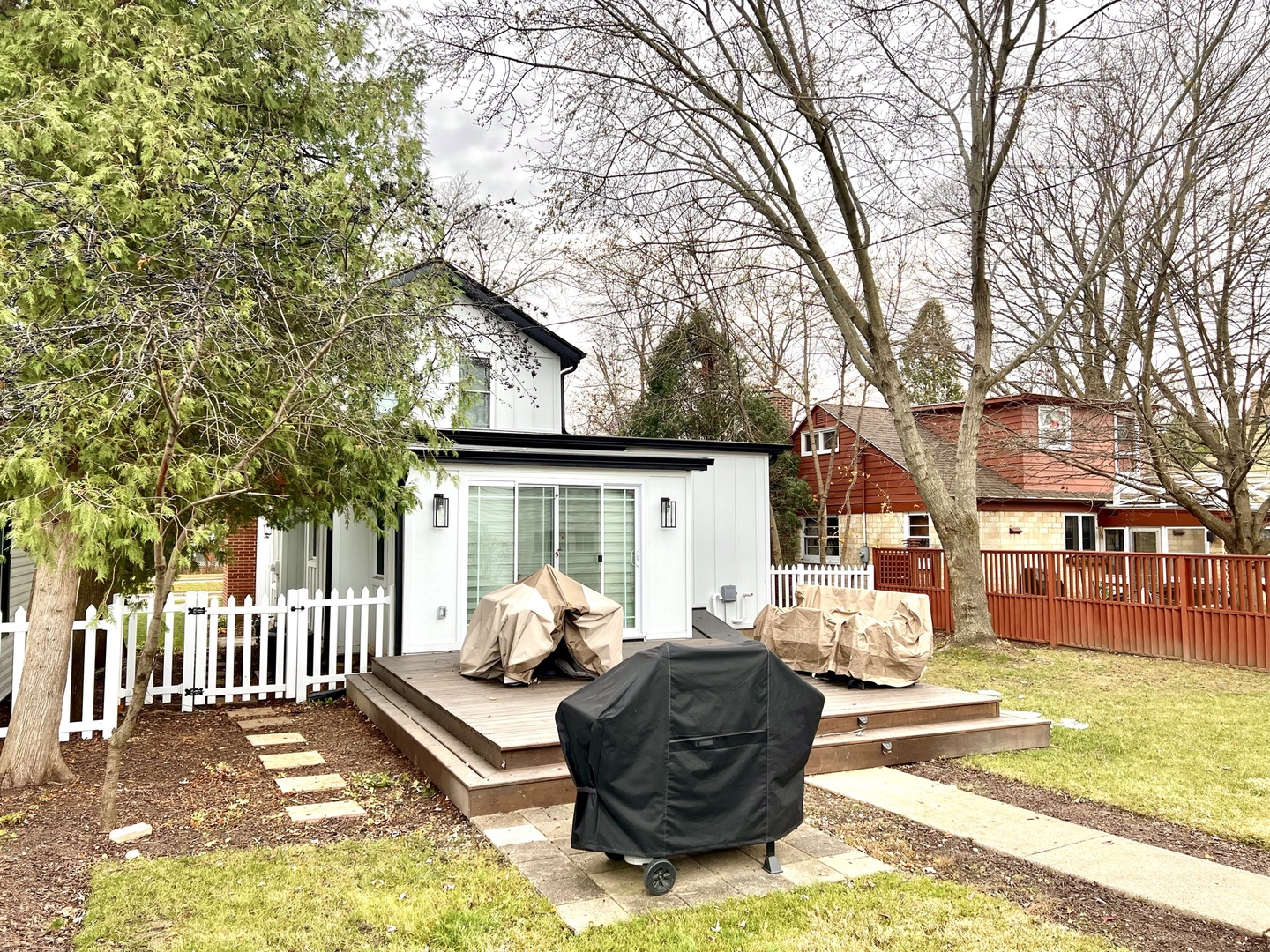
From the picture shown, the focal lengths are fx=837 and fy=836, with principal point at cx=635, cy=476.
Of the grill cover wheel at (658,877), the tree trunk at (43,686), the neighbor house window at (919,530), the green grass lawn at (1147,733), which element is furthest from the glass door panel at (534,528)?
the neighbor house window at (919,530)

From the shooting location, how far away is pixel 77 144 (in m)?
5.25

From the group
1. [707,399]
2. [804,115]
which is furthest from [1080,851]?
[707,399]

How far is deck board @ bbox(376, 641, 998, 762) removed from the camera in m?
5.78

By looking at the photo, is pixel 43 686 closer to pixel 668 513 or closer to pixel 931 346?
pixel 668 513

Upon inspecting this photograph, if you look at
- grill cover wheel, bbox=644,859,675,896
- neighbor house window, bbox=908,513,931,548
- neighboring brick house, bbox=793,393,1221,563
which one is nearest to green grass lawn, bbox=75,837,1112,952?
grill cover wheel, bbox=644,859,675,896

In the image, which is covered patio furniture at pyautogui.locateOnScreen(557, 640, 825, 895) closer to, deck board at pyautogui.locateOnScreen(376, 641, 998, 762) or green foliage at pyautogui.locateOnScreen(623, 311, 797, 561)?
deck board at pyautogui.locateOnScreen(376, 641, 998, 762)

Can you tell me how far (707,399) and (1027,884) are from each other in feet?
61.3

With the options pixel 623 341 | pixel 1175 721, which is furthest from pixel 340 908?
pixel 623 341

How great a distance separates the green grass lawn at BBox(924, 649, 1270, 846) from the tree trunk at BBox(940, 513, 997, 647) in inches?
32.1

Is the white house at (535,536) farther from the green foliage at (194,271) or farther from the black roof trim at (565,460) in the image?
the green foliage at (194,271)

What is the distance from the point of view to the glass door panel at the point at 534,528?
10.1m

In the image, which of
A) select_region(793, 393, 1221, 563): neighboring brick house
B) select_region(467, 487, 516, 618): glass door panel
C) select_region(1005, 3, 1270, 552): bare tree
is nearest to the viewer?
select_region(467, 487, 516, 618): glass door panel

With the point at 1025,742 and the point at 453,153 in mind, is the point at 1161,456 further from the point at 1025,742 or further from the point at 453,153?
the point at 453,153

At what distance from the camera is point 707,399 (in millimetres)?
22406
